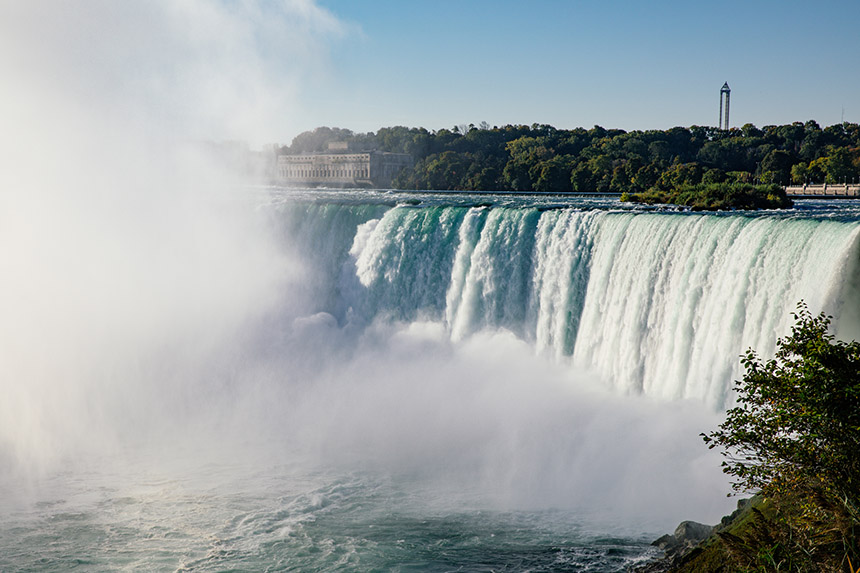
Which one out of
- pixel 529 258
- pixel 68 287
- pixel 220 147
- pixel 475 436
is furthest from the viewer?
pixel 220 147

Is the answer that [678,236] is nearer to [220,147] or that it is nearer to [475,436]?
[475,436]

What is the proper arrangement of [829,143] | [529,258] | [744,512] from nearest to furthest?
[744,512], [529,258], [829,143]

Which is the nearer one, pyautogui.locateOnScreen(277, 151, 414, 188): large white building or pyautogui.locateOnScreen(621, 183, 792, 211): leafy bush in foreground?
pyautogui.locateOnScreen(621, 183, 792, 211): leafy bush in foreground

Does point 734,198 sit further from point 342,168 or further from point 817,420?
point 342,168

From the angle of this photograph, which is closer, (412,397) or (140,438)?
(140,438)

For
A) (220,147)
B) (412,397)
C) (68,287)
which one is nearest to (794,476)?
(412,397)

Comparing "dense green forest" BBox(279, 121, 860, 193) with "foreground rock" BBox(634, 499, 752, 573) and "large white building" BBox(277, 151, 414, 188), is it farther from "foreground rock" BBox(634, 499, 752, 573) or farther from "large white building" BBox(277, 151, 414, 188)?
"foreground rock" BBox(634, 499, 752, 573)

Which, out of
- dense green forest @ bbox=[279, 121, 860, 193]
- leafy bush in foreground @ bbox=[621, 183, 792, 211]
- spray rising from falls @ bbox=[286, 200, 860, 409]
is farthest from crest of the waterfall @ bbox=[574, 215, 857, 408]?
dense green forest @ bbox=[279, 121, 860, 193]
